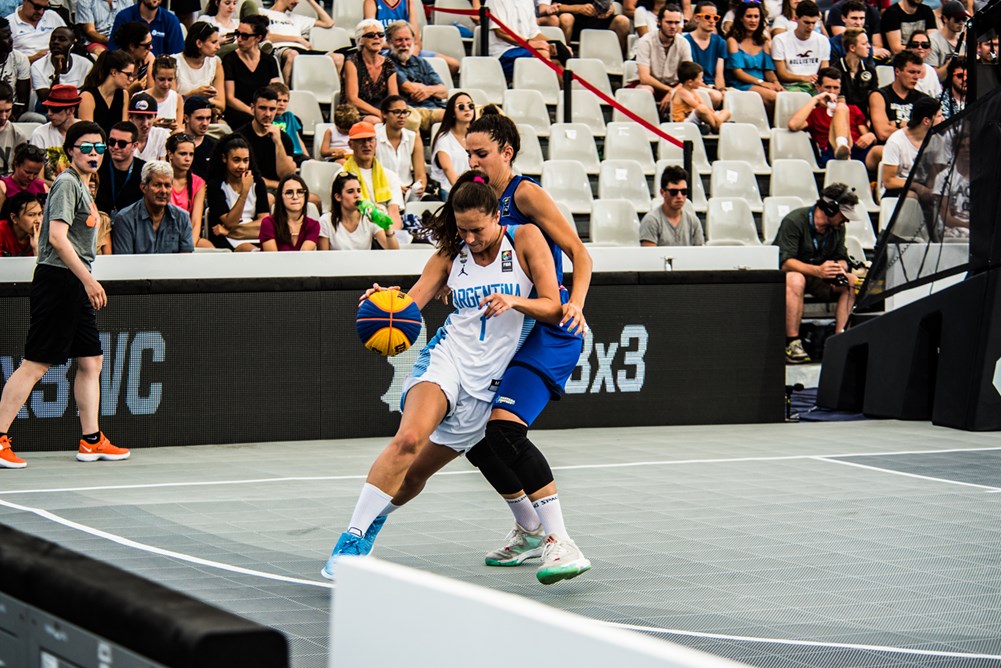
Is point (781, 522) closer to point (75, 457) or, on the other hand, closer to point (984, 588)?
point (984, 588)

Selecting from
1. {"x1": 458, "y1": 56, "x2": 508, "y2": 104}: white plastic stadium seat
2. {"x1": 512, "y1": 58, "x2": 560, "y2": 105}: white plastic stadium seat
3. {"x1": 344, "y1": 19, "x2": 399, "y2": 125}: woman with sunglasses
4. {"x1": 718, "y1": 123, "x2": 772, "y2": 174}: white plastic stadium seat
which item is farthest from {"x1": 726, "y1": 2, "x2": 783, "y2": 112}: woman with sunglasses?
{"x1": 344, "y1": 19, "x2": 399, "y2": 125}: woman with sunglasses

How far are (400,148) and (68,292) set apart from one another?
16.4ft

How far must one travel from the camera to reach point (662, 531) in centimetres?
740

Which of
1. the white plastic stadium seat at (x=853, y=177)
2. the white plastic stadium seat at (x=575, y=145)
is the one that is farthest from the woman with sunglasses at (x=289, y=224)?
the white plastic stadium seat at (x=853, y=177)

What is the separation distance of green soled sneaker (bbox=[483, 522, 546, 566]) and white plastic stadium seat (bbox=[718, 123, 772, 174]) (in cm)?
1054

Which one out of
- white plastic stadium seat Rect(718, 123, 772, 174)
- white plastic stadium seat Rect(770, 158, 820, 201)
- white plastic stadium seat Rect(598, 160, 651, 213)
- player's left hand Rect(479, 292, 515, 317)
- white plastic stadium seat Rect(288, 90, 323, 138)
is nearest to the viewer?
player's left hand Rect(479, 292, 515, 317)

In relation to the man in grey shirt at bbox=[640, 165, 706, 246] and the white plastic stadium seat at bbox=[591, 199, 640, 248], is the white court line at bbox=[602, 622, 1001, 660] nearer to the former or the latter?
the man in grey shirt at bbox=[640, 165, 706, 246]

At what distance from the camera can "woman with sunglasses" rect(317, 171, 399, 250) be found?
1167cm

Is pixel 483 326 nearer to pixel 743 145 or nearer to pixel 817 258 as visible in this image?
pixel 817 258

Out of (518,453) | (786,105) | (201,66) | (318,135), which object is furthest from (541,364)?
(786,105)

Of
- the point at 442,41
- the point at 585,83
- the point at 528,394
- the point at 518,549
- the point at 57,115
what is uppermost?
the point at 442,41

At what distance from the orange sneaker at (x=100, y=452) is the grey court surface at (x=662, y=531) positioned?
5.0 inches

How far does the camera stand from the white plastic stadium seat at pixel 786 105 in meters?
17.4

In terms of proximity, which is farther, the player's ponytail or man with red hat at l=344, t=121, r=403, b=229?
man with red hat at l=344, t=121, r=403, b=229
